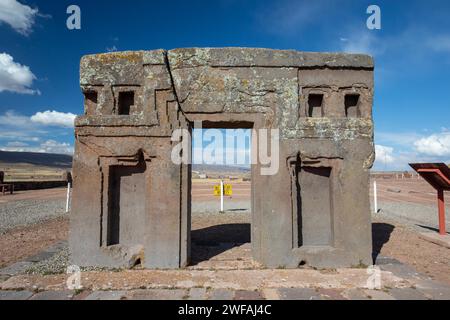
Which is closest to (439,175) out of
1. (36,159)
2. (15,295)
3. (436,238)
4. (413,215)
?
(436,238)

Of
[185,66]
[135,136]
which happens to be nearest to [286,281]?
[135,136]

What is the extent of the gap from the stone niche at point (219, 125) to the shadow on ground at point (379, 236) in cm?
156

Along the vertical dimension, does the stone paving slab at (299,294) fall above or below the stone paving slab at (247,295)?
above

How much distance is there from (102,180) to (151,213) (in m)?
1.20

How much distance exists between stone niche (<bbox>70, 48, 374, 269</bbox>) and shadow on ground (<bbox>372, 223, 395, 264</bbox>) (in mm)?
1565

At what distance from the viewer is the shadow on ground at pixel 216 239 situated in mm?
6616

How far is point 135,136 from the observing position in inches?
225

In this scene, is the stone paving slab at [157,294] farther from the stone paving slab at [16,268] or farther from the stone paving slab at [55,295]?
the stone paving slab at [16,268]

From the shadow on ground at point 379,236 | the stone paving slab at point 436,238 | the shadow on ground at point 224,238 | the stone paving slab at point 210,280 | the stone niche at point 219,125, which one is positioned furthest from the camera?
the stone paving slab at point 436,238

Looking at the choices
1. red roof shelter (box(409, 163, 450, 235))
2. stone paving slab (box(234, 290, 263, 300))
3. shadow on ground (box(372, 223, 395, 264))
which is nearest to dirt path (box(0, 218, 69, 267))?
stone paving slab (box(234, 290, 263, 300))

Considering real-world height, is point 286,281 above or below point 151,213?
below

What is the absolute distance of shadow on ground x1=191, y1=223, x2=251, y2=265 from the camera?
21.7 feet

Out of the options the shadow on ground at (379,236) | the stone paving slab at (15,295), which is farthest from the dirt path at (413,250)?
the stone paving slab at (15,295)
